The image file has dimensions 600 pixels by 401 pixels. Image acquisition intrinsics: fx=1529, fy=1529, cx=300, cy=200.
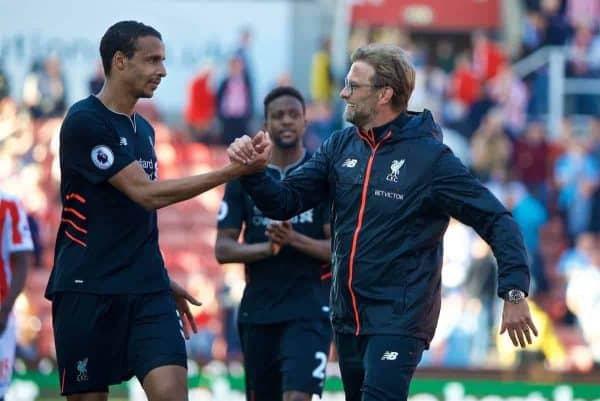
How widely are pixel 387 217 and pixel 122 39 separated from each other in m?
1.68

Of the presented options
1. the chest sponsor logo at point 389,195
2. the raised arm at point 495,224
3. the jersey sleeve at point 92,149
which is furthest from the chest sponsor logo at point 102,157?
the raised arm at point 495,224

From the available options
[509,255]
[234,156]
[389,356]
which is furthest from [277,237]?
[509,255]

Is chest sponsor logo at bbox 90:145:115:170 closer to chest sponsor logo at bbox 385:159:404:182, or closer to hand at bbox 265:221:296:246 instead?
chest sponsor logo at bbox 385:159:404:182

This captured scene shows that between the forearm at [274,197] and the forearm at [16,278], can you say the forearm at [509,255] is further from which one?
the forearm at [16,278]

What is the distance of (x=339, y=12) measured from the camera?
25000mm

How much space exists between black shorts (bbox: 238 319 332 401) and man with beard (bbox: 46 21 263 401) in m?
1.62

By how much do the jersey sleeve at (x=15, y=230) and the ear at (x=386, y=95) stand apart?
2.85m

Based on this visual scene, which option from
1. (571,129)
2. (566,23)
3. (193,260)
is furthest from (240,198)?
(566,23)

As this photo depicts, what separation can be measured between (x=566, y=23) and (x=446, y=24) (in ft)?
10.8

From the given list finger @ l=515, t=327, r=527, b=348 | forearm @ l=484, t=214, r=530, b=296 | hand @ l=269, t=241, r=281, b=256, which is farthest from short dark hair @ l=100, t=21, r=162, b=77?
finger @ l=515, t=327, r=527, b=348

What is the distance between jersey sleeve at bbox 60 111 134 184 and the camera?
7887 mm

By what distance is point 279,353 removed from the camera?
9.70 meters

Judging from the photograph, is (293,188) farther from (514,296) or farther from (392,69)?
(514,296)

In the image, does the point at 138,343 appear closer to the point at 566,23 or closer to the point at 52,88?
the point at 52,88
